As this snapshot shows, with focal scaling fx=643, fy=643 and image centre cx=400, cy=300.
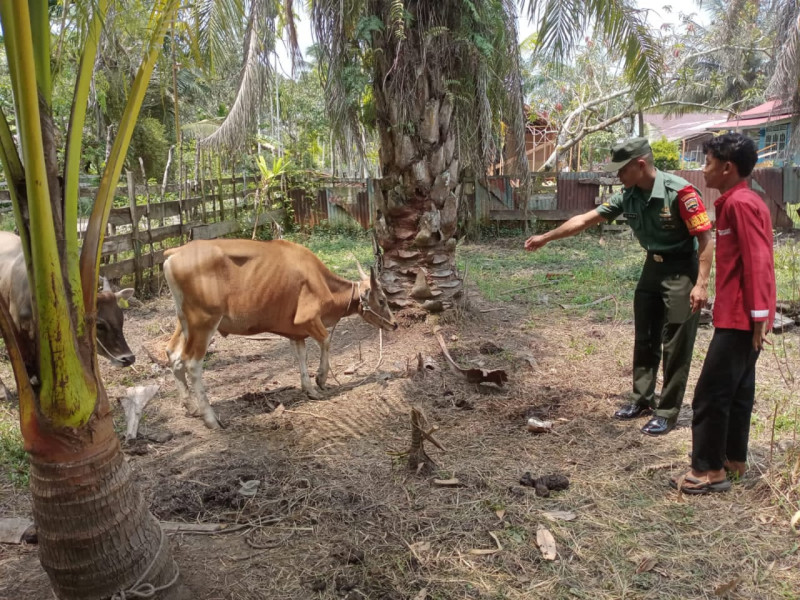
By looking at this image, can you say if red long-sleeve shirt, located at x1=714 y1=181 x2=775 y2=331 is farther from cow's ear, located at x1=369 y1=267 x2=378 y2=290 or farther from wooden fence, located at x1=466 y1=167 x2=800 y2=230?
wooden fence, located at x1=466 y1=167 x2=800 y2=230

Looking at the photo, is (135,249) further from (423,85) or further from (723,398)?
(723,398)

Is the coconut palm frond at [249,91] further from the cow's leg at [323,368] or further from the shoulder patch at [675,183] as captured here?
the shoulder patch at [675,183]

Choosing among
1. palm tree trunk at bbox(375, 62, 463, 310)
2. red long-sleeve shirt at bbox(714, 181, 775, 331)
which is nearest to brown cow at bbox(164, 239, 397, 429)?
palm tree trunk at bbox(375, 62, 463, 310)

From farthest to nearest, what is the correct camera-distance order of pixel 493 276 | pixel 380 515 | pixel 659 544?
pixel 493 276 → pixel 380 515 → pixel 659 544

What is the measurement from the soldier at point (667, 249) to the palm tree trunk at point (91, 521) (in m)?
3.43

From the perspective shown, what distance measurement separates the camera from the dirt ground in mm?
3152

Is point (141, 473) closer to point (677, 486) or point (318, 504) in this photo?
point (318, 504)

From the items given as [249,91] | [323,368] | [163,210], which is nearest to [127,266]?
[163,210]

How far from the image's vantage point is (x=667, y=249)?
4719mm

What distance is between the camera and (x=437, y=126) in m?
7.74

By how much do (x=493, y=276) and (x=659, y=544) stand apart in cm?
756

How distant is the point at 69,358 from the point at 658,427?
4.04 metres

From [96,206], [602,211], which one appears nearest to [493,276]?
[602,211]

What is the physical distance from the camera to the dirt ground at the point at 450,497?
3.15 metres
